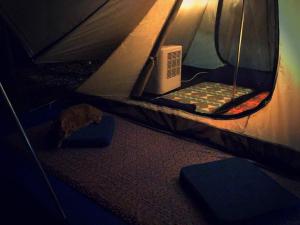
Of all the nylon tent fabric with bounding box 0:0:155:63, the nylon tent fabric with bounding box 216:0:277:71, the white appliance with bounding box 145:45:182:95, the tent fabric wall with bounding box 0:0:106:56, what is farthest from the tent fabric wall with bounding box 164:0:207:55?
the tent fabric wall with bounding box 0:0:106:56

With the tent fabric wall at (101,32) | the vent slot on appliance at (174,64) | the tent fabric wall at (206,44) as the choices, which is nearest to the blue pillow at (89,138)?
the tent fabric wall at (101,32)

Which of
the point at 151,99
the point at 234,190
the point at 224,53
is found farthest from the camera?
the point at 224,53

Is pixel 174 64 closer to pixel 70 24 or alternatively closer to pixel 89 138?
pixel 70 24

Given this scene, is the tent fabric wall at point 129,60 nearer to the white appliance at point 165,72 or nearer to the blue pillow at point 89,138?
the white appliance at point 165,72

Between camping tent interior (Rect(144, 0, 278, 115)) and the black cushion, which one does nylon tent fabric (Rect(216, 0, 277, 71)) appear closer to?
camping tent interior (Rect(144, 0, 278, 115))

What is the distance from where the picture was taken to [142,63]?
267 cm

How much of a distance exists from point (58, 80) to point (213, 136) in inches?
95.4

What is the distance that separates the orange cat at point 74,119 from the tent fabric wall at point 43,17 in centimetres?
47

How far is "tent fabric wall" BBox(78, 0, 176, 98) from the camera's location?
2541 millimetres

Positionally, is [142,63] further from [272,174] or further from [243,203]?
[243,203]

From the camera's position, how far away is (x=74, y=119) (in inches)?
85.0

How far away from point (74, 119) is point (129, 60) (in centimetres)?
79

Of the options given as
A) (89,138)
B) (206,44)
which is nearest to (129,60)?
(89,138)

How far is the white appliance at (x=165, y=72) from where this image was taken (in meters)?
3.20
